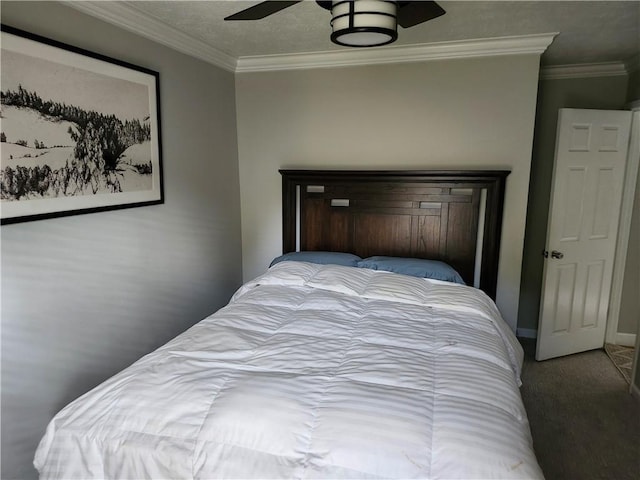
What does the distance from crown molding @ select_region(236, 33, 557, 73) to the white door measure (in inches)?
24.2

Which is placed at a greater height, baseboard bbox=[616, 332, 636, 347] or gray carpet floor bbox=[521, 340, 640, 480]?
baseboard bbox=[616, 332, 636, 347]

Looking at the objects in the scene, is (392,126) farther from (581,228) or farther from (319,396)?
(319,396)

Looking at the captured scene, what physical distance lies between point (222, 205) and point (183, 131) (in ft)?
2.38

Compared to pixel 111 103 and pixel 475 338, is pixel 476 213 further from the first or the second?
pixel 111 103

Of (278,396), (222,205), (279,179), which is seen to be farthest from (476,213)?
(278,396)

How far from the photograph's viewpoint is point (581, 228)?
3.27 m

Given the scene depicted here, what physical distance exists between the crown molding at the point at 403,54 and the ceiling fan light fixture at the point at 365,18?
4.85ft

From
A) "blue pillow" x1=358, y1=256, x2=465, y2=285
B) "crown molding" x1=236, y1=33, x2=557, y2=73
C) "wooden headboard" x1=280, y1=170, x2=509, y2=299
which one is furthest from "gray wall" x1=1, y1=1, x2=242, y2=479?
"blue pillow" x1=358, y1=256, x2=465, y2=285

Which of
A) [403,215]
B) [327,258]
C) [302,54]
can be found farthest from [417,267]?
[302,54]

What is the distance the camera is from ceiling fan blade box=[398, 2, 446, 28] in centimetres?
170

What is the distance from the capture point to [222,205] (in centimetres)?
346

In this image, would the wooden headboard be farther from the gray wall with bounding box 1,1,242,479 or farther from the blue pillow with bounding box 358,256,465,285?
the gray wall with bounding box 1,1,242,479

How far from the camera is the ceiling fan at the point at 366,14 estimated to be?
1634mm

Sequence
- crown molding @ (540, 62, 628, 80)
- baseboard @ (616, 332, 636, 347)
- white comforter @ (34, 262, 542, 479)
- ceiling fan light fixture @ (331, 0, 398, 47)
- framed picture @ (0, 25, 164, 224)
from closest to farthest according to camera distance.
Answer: white comforter @ (34, 262, 542, 479), ceiling fan light fixture @ (331, 0, 398, 47), framed picture @ (0, 25, 164, 224), crown molding @ (540, 62, 628, 80), baseboard @ (616, 332, 636, 347)
